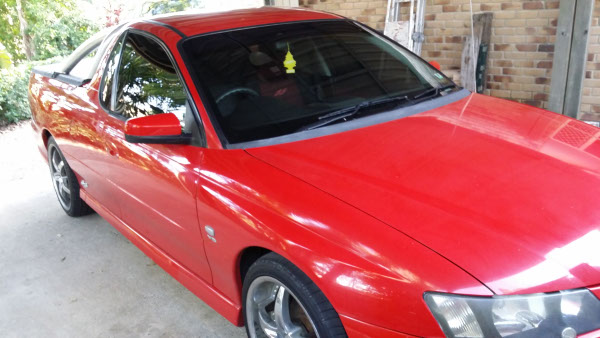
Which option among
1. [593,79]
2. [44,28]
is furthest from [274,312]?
[44,28]

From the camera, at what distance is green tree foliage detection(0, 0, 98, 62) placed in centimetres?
1231

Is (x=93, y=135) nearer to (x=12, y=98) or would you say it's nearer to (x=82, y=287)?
(x=82, y=287)

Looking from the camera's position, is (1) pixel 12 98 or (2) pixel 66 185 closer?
(2) pixel 66 185

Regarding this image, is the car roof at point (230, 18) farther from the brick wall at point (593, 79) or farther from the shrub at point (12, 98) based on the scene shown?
the shrub at point (12, 98)

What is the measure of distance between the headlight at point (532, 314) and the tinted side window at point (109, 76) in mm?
2471

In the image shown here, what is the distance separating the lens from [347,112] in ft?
8.27

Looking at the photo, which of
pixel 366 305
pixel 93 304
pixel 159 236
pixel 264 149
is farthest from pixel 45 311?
pixel 366 305

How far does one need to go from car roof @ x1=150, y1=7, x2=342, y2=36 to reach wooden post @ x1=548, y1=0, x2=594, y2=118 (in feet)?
7.87

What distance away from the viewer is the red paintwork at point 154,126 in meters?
2.35

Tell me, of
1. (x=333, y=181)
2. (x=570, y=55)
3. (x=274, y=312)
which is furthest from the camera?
(x=570, y=55)

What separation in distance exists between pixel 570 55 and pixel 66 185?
4384 mm

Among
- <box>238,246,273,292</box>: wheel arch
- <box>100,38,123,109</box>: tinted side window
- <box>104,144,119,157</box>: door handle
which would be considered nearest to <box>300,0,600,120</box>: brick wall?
<box>100,38,123,109</box>: tinted side window

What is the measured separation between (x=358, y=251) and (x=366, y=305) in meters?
0.17

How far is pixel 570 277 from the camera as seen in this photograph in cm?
148
